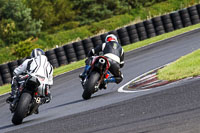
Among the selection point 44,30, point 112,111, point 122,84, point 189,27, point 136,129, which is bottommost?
point 44,30

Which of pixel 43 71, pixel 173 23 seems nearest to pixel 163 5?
pixel 173 23

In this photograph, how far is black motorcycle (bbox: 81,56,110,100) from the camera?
10.7 meters

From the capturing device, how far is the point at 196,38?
20984mm

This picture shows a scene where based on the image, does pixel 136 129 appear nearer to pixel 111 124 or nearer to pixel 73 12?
pixel 111 124

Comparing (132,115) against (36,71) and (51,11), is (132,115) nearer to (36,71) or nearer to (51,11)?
(36,71)

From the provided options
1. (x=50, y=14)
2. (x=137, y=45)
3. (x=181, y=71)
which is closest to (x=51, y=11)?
(x=50, y=14)

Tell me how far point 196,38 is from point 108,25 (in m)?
22.2

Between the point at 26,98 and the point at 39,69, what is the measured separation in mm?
804

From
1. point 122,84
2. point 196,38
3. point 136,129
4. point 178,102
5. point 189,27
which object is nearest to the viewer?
point 136,129

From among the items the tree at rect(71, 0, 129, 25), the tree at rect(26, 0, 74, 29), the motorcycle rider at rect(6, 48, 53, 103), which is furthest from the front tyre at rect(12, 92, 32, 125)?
the tree at rect(26, 0, 74, 29)

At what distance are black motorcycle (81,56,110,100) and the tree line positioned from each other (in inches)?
1243

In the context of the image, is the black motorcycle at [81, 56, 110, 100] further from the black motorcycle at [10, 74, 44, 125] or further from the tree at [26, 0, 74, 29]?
the tree at [26, 0, 74, 29]

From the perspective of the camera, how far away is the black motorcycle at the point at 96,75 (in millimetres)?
10664

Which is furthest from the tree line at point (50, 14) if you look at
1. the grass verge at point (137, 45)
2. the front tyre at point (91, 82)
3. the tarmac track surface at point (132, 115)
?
the front tyre at point (91, 82)
